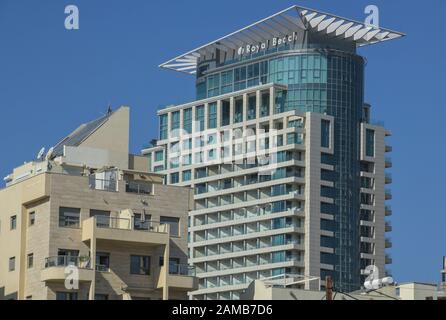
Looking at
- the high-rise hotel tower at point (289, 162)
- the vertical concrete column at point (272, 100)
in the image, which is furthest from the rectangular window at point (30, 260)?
A: the vertical concrete column at point (272, 100)

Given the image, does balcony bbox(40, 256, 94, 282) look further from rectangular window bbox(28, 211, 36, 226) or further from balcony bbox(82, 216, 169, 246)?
rectangular window bbox(28, 211, 36, 226)

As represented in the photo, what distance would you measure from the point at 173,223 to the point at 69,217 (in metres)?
7.40

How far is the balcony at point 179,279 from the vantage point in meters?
87.1

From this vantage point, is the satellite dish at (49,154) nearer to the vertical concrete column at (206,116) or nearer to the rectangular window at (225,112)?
the rectangular window at (225,112)

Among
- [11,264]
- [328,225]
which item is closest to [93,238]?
[11,264]

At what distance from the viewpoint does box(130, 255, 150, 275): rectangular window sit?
87.1 metres

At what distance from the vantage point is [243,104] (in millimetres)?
185625

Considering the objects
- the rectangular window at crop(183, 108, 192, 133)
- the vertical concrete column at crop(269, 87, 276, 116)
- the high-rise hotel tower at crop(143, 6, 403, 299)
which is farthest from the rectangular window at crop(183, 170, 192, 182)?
the vertical concrete column at crop(269, 87, 276, 116)

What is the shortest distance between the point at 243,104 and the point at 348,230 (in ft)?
70.8

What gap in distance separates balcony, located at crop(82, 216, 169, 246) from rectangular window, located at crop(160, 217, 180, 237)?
1.78m

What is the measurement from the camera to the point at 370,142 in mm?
187000
